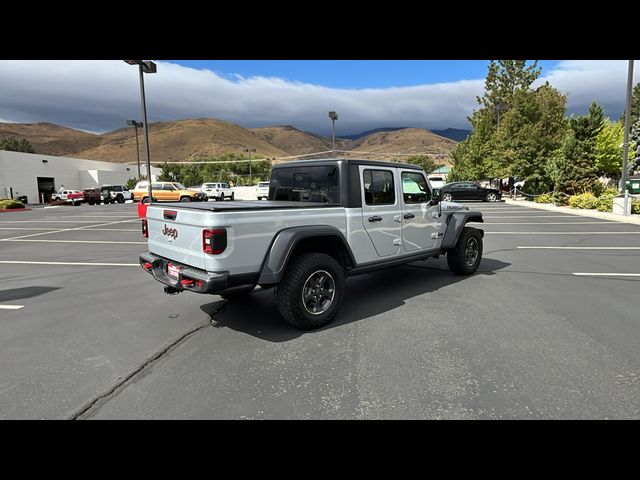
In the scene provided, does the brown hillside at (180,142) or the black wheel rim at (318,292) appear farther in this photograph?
the brown hillside at (180,142)

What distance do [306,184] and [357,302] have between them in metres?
1.76

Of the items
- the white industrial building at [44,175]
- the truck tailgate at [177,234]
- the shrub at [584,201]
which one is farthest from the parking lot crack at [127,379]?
the white industrial building at [44,175]

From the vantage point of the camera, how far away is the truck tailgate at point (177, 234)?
3.70 metres

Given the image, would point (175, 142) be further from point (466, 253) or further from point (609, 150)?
point (466, 253)

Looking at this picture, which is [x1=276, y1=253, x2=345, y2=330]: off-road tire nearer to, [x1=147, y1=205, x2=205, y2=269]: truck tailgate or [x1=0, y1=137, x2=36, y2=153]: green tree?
[x1=147, y1=205, x2=205, y2=269]: truck tailgate

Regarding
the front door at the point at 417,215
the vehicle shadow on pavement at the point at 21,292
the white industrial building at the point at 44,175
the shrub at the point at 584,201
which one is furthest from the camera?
the white industrial building at the point at 44,175

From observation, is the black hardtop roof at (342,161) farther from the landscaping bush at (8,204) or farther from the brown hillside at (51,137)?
the brown hillside at (51,137)

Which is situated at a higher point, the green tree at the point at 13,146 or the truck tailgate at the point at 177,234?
the green tree at the point at 13,146

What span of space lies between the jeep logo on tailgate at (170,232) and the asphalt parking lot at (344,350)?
108 centimetres
